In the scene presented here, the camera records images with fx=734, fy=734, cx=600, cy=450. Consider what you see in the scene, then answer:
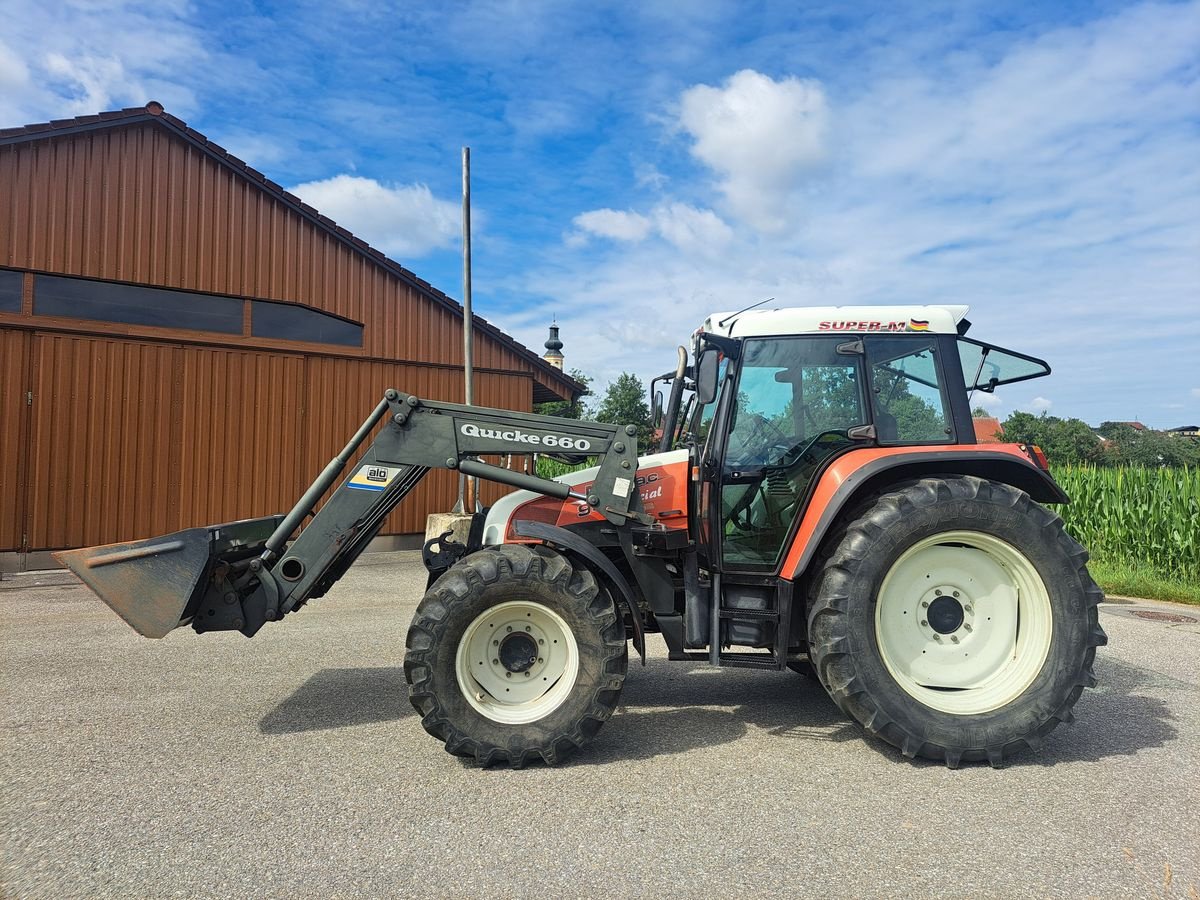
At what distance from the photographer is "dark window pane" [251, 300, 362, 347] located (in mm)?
11602

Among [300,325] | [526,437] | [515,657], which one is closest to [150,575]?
[515,657]

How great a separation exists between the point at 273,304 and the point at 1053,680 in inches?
453

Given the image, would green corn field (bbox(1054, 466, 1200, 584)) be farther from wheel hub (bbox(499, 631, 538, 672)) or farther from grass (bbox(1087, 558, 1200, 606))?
wheel hub (bbox(499, 631, 538, 672))

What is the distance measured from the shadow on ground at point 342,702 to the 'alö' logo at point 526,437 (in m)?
1.72

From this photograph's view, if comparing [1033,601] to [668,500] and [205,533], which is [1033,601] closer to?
[668,500]

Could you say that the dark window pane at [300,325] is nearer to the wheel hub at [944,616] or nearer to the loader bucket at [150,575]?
the loader bucket at [150,575]

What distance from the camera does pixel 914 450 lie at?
412 centimetres

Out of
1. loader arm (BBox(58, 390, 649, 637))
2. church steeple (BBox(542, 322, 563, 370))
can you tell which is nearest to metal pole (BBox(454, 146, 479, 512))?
loader arm (BBox(58, 390, 649, 637))

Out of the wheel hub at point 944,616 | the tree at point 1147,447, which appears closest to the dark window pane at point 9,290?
the wheel hub at point 944,616

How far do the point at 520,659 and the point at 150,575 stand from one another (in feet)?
6.65

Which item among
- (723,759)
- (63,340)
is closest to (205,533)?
(723,759)

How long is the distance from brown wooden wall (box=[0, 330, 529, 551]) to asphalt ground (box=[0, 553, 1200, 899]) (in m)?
5.85

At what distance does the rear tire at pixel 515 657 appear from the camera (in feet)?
11.9

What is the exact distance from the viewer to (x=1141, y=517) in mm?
11492
